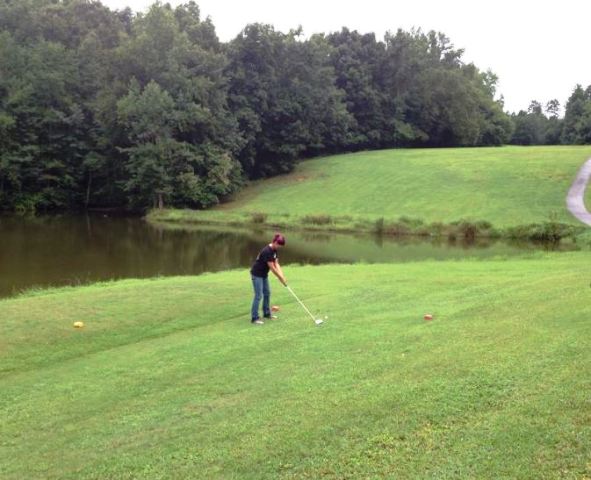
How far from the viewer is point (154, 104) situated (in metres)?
63.2

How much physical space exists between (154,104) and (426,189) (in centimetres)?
3084

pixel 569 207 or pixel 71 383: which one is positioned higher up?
pixel 569 207

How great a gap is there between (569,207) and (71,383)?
161ft

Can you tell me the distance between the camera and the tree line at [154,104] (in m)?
65.8

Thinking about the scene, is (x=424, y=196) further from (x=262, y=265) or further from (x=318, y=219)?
(x=262, y=265)

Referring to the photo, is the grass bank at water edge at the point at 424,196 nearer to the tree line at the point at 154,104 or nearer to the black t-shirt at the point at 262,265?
the tree line at the point at 154,104

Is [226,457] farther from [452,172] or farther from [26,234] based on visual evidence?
[452,172]

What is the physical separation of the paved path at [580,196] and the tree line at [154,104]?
3404 centimetres

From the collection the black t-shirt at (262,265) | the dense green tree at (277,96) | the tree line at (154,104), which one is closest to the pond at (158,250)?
the tree line at (154,104)

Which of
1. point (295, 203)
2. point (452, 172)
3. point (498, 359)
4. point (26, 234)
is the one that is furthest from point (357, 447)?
point (452, 172)

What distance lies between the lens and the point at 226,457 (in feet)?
26.5

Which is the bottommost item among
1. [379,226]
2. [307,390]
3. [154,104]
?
[307,390]

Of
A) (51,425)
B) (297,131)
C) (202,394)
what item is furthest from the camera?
(297,131)

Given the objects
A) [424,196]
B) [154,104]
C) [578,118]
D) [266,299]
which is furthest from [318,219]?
[578,118]
